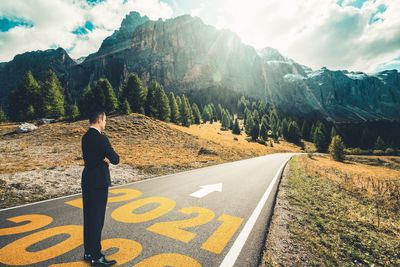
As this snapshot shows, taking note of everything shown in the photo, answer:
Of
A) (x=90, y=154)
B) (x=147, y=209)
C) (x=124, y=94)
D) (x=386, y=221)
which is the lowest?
(x=386, y=221)

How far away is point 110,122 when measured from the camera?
40906 mm

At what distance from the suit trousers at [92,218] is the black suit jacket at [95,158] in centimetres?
12

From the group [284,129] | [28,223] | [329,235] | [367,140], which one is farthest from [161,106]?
[367,140]

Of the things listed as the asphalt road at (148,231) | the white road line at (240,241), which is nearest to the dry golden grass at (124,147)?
the asphalt road at (148,231)

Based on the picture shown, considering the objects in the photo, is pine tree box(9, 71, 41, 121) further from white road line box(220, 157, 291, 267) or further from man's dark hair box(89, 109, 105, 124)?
white road line box(220, 157, 291, 267)

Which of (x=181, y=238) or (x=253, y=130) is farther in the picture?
(x=253, y=130)

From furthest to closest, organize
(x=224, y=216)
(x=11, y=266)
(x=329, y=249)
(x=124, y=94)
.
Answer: (x=124, y=94) < (x=224, y=216) < (x=329, y=249) < (x=11, y=266)

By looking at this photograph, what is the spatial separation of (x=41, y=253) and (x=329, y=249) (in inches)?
222

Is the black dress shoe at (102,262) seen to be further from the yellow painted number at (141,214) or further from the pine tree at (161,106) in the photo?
the pine tree at (161,106)

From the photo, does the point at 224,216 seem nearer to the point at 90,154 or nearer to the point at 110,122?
the point at 90,154

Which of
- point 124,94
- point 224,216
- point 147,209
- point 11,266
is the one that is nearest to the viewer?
point 11,266

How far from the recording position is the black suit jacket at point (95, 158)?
377 centimetres

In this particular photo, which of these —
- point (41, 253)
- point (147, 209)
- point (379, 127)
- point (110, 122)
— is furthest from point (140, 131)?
point (379, 127)

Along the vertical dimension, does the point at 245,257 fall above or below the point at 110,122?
below
